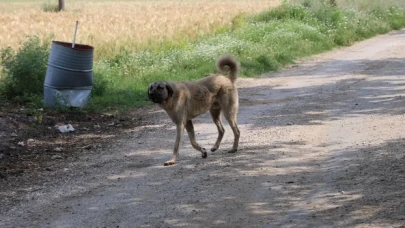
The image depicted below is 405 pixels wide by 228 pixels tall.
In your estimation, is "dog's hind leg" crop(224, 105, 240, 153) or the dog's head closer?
the dog's head

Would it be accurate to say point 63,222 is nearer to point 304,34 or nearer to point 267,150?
point 267,150

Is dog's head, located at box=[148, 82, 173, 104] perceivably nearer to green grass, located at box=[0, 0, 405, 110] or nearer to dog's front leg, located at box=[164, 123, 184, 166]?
dog's front leg, located at box=[164, 123, 184, 166]

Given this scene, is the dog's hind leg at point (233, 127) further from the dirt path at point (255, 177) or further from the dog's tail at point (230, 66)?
the dog's tail at point (230, 66)

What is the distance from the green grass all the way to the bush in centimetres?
124

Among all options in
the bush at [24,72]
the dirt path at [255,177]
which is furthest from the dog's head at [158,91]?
the bush at [24,72]

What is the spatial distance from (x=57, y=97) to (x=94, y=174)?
534 cm

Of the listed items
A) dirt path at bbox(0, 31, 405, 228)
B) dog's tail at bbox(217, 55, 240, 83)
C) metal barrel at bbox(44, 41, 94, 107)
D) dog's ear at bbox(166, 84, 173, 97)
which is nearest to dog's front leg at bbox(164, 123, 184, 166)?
dirt path at bbox(0, 31, 405, 228)

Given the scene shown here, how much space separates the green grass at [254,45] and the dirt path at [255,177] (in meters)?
2.85

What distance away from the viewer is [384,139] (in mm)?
11148

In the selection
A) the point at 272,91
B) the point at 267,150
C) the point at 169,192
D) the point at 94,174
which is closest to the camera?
the point at 169,192

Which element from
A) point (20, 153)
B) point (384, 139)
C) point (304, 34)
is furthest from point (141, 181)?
point (304, 34)

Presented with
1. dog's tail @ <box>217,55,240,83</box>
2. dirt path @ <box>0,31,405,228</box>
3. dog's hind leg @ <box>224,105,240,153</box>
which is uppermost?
dog's tail @ <box>217,55,240,83</box>

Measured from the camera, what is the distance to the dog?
10.0 meters

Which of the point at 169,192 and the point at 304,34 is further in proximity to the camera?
the point at 304,34
